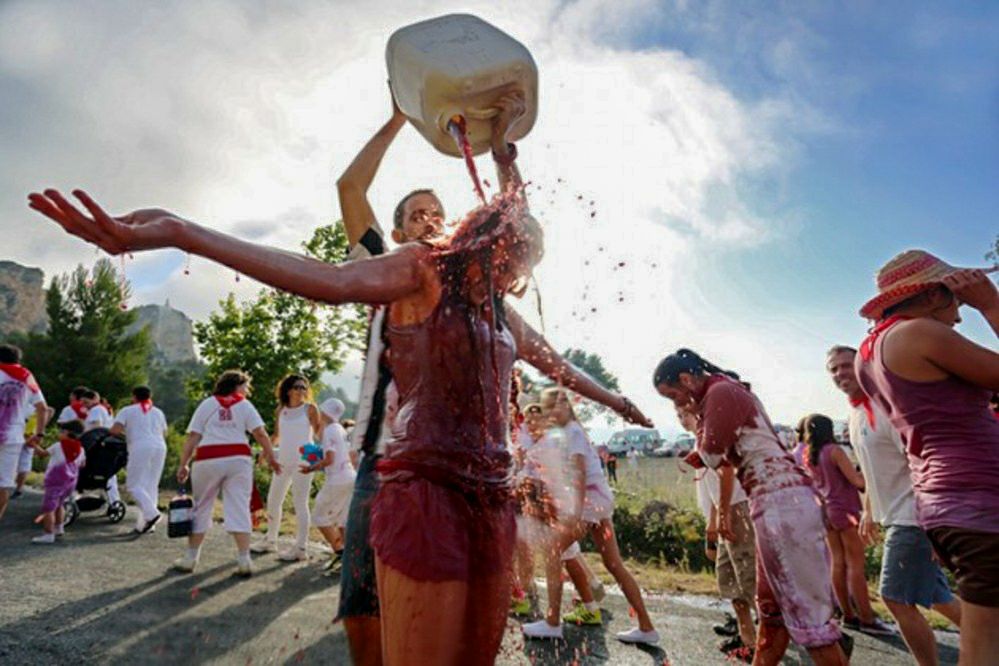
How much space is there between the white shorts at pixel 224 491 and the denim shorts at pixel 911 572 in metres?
6.63

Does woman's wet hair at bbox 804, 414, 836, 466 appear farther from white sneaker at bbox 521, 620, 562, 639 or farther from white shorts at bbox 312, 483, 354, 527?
white shorts at bbox 312, 483, 354, 527

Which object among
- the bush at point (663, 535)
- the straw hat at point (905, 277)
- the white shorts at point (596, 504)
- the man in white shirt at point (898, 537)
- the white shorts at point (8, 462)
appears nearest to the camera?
the straw hat at point (905, 277)

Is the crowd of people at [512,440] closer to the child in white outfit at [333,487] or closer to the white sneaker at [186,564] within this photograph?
the child in white outfit at [333,487]

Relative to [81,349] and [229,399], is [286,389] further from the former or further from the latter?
[81,349]

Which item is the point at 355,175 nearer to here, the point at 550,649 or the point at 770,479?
the point at 770,479

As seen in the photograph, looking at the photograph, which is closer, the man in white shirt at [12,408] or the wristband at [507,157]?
the wristband at [507,157]

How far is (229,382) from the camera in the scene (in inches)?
313

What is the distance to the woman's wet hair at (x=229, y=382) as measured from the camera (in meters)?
7.80

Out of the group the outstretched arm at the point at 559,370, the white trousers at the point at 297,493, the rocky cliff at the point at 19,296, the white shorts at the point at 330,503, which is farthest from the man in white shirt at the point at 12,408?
the rocky cliff at the point at 19,296

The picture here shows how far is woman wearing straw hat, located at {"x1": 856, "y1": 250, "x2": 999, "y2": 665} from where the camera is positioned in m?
2.55

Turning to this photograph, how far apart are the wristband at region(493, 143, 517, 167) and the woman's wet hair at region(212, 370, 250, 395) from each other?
6470 millimetres

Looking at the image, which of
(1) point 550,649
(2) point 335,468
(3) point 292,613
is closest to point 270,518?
(2) point 335,468

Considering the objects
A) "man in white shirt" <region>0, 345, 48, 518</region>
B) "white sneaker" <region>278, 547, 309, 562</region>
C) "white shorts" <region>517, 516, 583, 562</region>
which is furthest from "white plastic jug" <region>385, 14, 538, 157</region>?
"man in white shirt" <region>0, 345, 48, 518</region>

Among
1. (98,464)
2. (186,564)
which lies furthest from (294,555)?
(98,464)
